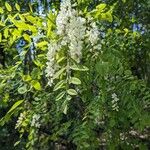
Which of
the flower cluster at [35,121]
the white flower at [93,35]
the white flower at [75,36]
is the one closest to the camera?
the white flower at [75,36]

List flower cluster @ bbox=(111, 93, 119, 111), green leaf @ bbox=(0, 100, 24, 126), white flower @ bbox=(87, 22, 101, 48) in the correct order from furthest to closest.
Answer: flower cluster @ bbox=(111, 93, 119, 111) → white flower @ bbox=(87, 22, 101, 48) → green leaf @ bbox=(0, 100, 24, 126)

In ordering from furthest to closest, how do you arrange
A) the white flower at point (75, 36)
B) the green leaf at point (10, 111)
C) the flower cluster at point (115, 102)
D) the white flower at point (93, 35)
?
1. the flower cluster at point (115, 102)
2. the white flower at point (93, 35)
3. the green leaf at point (10, 111)
4. the white flower at point (75, 36)

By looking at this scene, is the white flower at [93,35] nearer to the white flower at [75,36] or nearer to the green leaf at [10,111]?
the white flower at [75,36]

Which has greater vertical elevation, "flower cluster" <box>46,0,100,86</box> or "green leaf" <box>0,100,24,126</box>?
"flower cluster" <box>46,0,100,86</box>

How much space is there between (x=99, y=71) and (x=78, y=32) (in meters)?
0.26

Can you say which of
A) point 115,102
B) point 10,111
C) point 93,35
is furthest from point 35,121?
point 93,35

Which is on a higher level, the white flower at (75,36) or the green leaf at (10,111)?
the white flower at (75,36)

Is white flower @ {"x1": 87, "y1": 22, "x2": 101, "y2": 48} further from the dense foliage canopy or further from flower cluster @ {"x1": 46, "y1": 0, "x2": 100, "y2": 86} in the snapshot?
flower cluster @ {"x1": 46, "y1": 0, "x2": 100, "y2": 86}

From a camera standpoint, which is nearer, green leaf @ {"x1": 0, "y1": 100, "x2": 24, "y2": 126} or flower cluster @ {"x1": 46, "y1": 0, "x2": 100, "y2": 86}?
flower cluster @ {"x1": 46, "y1": 0, "x2": 100, "y2": 86}

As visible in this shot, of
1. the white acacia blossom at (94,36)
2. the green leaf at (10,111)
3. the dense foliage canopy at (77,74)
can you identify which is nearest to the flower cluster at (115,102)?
the dense foliage canopy at (77,74)

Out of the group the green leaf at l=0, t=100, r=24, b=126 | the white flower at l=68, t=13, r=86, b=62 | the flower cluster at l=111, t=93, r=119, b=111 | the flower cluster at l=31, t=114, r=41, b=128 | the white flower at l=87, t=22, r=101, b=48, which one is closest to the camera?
the white flower at l=68, t=13, r=86, b=62

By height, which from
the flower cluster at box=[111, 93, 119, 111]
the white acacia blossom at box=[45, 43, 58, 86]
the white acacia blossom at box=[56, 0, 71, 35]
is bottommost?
Result: the flower cluster at box=[111, 93, 119, 111]

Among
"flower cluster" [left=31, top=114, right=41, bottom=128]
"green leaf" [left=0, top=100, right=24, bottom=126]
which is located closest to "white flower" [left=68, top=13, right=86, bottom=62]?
"green leaf" [left=0, top=100, right=24, bottom=126]

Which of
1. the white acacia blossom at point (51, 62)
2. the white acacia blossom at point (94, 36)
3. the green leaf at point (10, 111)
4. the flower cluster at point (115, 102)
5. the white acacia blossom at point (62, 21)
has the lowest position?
the flower cluster at point (115, 102)
